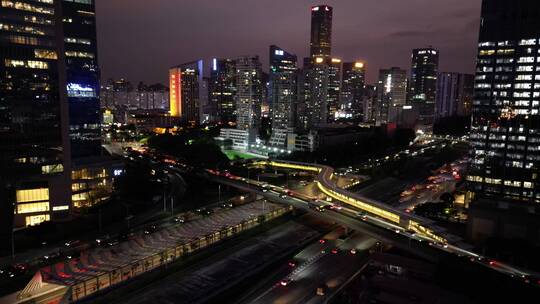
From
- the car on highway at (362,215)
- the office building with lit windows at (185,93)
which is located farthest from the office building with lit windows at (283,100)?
the car on highway at (362,215)

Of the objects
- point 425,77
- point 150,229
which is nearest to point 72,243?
point 150,229

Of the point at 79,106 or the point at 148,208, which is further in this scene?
the point at 79,106

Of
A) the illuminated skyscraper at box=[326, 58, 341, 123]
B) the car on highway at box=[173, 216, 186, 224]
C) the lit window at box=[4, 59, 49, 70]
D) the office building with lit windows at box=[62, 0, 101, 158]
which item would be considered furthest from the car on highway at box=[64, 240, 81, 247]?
the illuminated skyscraper at box=[326, 58, 341, 123]

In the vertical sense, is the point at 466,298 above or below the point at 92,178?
below

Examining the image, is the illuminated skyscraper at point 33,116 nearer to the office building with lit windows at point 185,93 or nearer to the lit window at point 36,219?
the lit window at point 36,219

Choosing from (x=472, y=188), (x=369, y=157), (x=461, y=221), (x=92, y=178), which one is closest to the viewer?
(x=461, y=221)

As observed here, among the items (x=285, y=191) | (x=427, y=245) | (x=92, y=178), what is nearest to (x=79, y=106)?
(x=92, y=178)

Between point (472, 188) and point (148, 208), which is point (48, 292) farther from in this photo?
point (472, 188)
